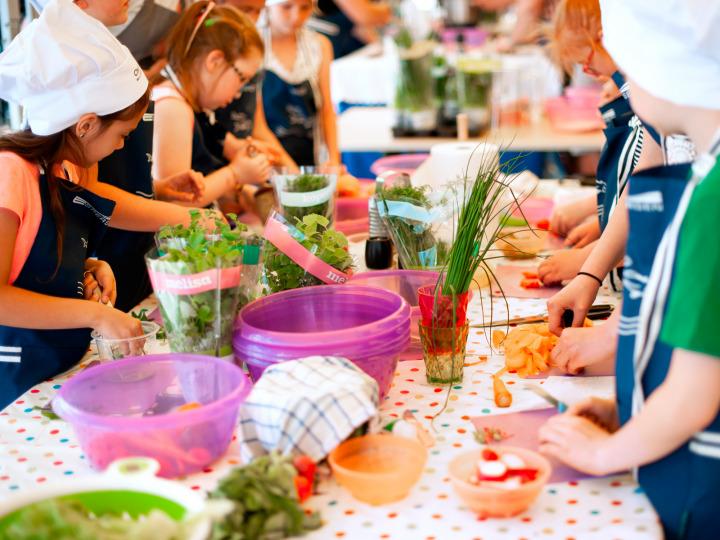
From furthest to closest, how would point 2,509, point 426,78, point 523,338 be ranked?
point 426,78 → point 523,338 → point 2,509

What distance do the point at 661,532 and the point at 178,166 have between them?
184 cm

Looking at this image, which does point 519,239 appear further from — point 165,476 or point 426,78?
point 426,78

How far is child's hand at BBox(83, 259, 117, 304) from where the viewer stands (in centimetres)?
182

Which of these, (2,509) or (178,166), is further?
(178,166)

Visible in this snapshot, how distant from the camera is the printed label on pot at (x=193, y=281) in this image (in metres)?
1.36

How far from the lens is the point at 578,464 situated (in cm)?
118

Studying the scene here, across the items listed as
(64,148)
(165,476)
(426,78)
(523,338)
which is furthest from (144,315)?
A: (426,78)

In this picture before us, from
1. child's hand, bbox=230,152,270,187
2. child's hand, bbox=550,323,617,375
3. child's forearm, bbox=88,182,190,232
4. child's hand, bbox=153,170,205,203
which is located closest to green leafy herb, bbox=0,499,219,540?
child's hand, bbox=550,323,617,375

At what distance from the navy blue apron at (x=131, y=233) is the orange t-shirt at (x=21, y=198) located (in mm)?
468

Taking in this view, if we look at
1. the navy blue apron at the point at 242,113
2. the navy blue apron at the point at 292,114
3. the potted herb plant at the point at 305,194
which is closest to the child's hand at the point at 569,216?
the potted herb plant at the point at 305,194

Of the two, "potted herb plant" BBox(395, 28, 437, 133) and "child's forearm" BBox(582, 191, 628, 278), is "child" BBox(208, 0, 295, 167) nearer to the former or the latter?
"potted herb plant" BBox(395, 28, 437, 133)

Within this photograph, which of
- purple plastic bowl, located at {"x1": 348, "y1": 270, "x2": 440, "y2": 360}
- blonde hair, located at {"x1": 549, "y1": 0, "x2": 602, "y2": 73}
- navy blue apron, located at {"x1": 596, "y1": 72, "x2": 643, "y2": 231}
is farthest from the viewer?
blonde hair, located at {"x1": 549, "y1": 0, "x2": 602, "y2": 73}

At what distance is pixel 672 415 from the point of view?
106cm

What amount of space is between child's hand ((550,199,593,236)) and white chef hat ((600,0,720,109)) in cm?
135
